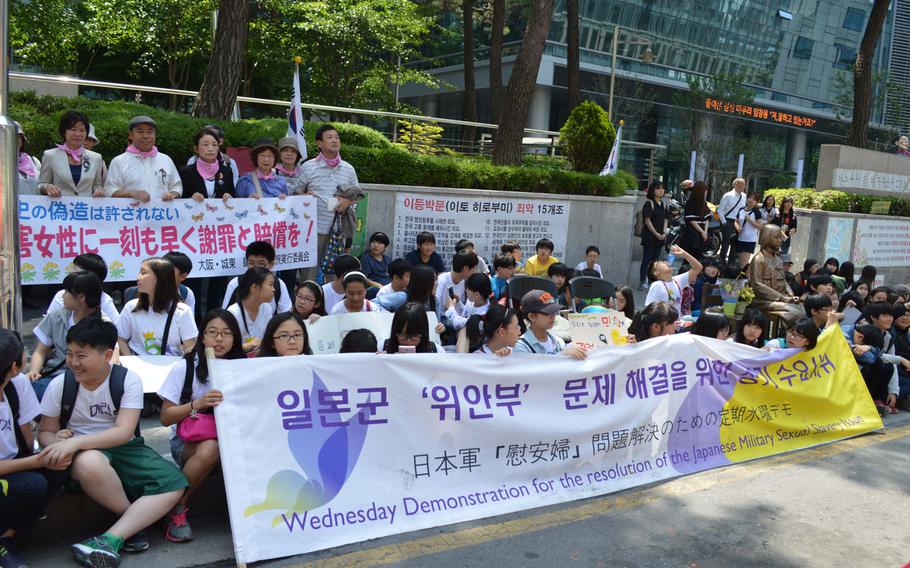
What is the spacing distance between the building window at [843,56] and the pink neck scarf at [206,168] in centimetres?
5668

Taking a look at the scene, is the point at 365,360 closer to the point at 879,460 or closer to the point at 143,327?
the point at 143,327

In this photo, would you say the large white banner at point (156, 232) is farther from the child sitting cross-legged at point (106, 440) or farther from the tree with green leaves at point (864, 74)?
the tree with green leaves at point (864, 74)

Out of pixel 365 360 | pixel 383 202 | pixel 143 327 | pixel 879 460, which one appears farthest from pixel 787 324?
pixel 143 327

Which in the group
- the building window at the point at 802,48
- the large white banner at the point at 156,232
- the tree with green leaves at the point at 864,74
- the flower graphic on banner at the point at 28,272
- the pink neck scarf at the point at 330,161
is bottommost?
the flower graphic on banner at the point at 28,272

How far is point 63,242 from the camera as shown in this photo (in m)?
7.21

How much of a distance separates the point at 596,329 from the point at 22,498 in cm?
477

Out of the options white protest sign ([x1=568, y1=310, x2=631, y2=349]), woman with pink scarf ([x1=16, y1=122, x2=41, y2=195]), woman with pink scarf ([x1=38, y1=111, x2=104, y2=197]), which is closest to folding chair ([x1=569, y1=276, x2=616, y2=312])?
white protest sign ([x1=568, y1=310, x2=631, y2=349])

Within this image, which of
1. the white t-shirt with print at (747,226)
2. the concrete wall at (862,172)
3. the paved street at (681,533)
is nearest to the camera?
the paved street at (681,533)

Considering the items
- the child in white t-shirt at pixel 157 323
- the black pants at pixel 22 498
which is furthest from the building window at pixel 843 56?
the black pants at pixel 22 498

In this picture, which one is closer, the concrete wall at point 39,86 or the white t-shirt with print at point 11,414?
the white t-shirt with print at point 11,414

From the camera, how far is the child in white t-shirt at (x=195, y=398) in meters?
4.44

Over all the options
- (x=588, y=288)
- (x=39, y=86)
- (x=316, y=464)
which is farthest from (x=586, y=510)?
(x=39, y=86)

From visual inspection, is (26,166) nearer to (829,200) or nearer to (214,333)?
(214,333)

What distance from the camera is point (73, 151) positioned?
760 cm
